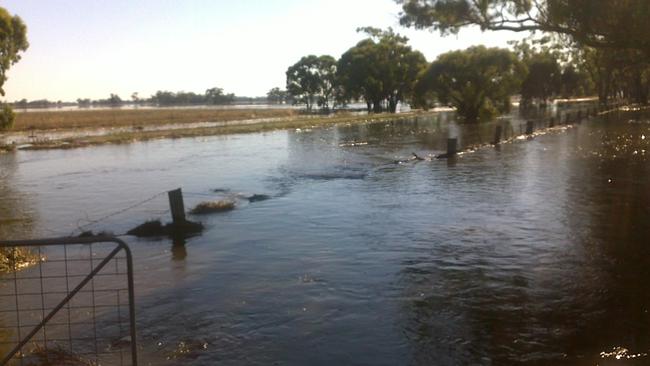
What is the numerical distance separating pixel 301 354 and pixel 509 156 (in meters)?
23.4

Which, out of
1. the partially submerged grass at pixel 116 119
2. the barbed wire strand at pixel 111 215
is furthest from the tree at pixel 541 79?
the barbed wire strand at pixel 111 215

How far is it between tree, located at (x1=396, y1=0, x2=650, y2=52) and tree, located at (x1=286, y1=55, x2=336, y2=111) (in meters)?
98.0

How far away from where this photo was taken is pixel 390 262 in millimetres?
10086

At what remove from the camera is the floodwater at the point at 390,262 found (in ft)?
22.0

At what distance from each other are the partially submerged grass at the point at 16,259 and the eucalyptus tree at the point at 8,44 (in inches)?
1155

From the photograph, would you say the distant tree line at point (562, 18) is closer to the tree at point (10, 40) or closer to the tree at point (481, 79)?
the tree at point (10, 40)

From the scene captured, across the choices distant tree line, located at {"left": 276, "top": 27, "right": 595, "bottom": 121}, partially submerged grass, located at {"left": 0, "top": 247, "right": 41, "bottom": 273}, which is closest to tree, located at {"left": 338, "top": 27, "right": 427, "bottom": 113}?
distant tree line, located at {"left": 276, "top": 27, "right": 595, "bottom": 121}

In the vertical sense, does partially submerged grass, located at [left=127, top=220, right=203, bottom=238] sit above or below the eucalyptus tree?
below

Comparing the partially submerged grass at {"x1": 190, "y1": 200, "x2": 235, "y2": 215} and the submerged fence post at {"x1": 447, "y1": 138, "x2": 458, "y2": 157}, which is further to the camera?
the submerged fence post at {"x1": 447, "y1": 138, "x2": 458, "y2": 157}

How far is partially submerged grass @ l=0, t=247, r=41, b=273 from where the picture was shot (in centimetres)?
1015

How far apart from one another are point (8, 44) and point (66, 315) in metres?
34.0

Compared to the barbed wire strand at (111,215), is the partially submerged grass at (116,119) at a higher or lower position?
higher

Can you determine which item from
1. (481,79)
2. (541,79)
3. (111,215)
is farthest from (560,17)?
(541,79)

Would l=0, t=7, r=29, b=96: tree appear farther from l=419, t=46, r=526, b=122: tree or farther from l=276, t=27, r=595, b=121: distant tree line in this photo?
l=419, t=46, r=526, b=122: tree
